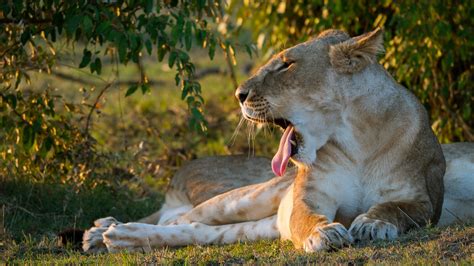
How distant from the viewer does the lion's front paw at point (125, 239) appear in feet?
17.0

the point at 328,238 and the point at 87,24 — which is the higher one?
the point at 87,24

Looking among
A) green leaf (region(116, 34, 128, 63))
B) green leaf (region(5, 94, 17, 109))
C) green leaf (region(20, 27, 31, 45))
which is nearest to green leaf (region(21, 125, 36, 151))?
green leaf (region(5, 94, 17, 109))

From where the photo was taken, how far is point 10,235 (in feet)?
17.8

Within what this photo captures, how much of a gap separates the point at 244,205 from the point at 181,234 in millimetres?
425

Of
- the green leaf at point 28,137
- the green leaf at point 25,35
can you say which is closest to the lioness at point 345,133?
the green leaf at point 25,35

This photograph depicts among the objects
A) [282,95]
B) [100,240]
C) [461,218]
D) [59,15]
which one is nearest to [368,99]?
[282,95]

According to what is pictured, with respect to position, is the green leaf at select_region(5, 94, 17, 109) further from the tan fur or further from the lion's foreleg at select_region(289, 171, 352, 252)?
the lion's foreleg at select_region(289, 171, 352, 252)

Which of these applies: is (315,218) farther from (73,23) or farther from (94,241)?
(73,23)

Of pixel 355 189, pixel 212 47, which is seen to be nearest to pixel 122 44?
pixel 212 47

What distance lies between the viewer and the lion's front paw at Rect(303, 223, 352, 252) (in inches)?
168

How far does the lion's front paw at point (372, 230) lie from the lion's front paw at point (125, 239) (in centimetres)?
122

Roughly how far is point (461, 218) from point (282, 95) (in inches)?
46.3

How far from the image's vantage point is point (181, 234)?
540 centimetres

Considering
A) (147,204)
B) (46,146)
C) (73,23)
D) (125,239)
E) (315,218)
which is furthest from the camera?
(147,204)
